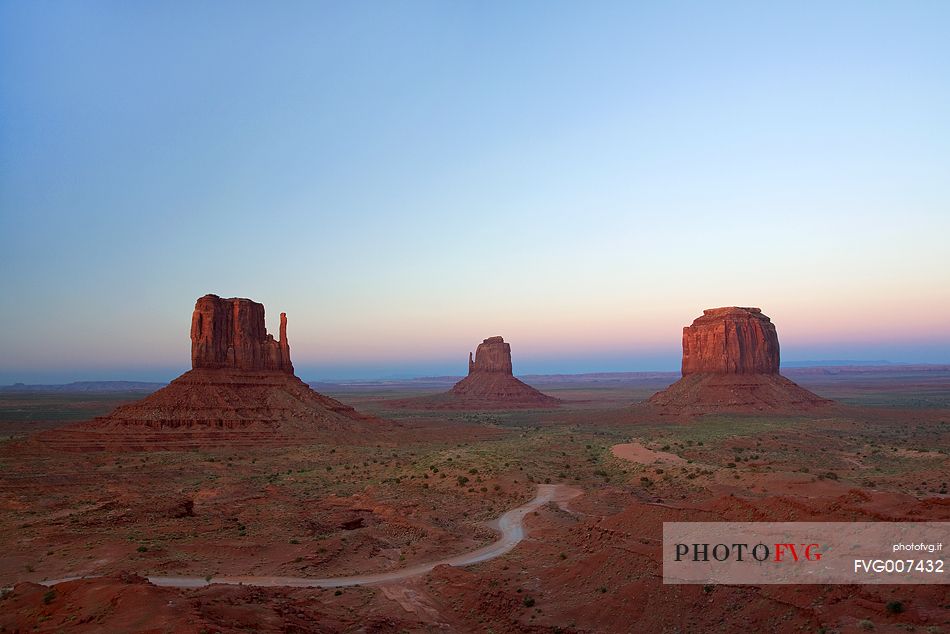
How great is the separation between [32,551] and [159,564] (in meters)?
7.24

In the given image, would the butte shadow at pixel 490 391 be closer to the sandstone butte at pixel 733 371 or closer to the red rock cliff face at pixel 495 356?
the red rock cliff face at pixel 495 356

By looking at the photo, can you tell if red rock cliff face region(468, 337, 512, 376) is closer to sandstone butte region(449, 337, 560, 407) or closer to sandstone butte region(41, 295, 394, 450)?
sandstone butte region(449, 337, 560, 407)

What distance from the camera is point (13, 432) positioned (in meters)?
77.9

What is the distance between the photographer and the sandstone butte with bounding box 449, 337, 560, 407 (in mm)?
135250

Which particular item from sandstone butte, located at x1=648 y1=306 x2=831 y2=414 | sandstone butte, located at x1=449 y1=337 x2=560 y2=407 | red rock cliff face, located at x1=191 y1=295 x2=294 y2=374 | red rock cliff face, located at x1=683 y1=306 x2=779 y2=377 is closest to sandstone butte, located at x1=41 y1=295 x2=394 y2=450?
red rock cliff face, located at x1=191 y1=295 x2=294 y2=374

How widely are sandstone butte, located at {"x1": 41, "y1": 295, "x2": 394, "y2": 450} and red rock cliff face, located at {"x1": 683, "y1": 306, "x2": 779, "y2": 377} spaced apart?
55.5 m

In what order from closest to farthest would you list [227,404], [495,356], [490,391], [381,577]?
1. [381,577]
2. [227,404]
3. [490,391]
4. [495,356]

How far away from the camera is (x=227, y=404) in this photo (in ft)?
217

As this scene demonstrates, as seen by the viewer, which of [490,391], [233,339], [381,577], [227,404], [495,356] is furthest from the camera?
[495,356]

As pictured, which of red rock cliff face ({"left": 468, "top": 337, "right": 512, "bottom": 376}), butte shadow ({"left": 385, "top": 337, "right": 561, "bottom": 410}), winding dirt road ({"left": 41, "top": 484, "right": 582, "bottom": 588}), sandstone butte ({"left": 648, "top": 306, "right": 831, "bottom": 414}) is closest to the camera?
winding dirt road ({"left": 41, "top": 484, "right": 582, "bottom": 588})

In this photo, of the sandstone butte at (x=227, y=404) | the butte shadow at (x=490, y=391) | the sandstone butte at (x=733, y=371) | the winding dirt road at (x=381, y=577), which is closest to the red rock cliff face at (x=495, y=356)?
the butte shadow at (x=490, y=391)

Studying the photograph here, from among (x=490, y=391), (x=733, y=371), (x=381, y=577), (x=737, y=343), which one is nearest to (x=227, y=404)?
(x=381, y=577)

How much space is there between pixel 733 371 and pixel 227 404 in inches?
2960

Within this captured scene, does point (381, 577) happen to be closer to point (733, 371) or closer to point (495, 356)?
point (733, 371)
